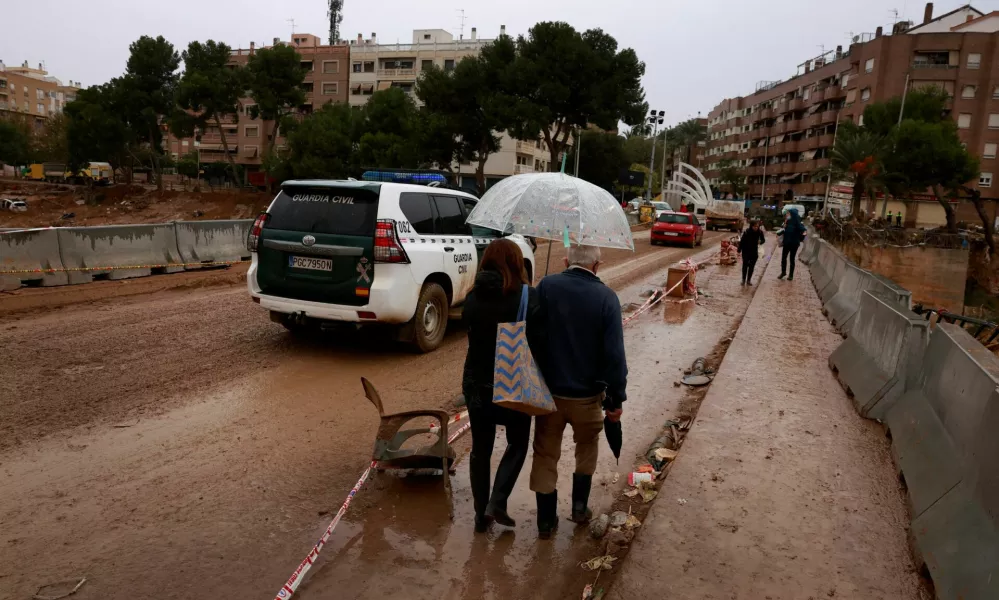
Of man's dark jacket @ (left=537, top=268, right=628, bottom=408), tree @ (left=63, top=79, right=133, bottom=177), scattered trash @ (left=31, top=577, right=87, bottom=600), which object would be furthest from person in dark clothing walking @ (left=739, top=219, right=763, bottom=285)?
tree @ (left=63, top=79, right=133, bottom=177)

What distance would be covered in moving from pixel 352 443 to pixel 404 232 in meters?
2.79

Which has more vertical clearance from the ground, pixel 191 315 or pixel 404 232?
pixel 404 232

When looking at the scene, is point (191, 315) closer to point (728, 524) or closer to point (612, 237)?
point (612, 237)

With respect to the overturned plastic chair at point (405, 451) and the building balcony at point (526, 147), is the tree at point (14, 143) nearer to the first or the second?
the building balcony at point (526, 147)

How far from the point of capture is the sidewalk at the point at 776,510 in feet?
11.1

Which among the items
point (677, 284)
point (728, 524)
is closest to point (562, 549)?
point (728, 524)

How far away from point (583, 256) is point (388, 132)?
49.7m

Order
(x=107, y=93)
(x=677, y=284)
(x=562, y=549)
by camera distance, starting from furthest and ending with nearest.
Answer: (x=107, y=93) < (x=677, y=284) < (x=562, y=549)

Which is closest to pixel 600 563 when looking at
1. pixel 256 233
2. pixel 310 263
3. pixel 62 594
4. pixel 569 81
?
pixel 62 594

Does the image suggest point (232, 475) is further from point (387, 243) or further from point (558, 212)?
point (387, 243)

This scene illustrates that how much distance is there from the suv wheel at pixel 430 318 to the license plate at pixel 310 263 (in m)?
1.11

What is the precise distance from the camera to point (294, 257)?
7.04 m

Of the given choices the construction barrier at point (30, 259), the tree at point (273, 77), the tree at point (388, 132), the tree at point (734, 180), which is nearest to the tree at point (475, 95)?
the tree at point (388, 132)

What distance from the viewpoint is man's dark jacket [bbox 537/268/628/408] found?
140 inches
